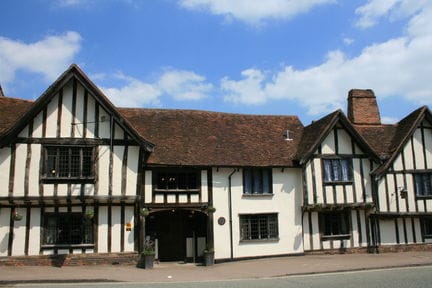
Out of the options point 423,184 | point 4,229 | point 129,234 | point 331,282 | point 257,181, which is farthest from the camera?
point 423,184

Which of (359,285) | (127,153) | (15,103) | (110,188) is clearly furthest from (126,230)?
(359,285)

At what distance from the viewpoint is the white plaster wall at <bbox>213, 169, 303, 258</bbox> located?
1977 centimetres

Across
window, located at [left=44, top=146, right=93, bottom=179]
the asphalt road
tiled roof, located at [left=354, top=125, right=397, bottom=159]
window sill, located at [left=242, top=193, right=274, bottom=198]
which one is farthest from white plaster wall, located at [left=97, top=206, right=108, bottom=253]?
tiled roof, located at [left=354, top=125, right=397, bottom=159]

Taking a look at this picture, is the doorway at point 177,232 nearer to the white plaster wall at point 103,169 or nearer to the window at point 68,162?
the white plaster wall at point 103,169

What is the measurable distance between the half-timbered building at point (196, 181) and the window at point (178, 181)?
0.15ft

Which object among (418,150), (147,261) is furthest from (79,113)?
(418,150)

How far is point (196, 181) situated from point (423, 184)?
11269 millimetres

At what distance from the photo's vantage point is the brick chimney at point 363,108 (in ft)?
81.8

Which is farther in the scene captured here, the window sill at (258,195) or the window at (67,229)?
the window sill at (258,195)

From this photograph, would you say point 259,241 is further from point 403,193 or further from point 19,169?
point 19,169

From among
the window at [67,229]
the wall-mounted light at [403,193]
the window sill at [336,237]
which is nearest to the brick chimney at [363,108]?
the wall-mounted light at [403,193]

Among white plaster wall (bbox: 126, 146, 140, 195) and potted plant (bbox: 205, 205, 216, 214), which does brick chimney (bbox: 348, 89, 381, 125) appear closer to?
potted plant (bbox: 205, 205, 216, 214)

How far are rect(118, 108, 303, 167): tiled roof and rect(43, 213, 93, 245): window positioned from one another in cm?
364

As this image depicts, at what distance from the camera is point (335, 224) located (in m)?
21.3
